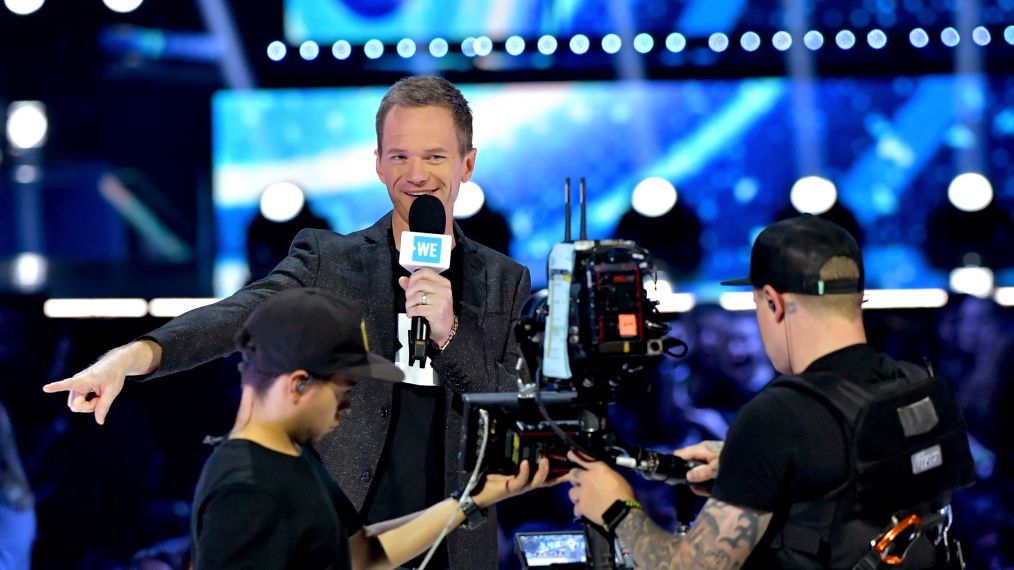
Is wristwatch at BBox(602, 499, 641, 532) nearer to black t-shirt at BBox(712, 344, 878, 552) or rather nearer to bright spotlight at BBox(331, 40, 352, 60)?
black t-shirt at BBox(712, 344, 878, 552)

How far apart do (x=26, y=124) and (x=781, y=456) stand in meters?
5.45

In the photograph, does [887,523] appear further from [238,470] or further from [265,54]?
[265,54]

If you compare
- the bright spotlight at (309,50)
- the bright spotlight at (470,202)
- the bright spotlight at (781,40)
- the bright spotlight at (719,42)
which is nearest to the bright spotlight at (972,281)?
the bright spotlight at (781,40)

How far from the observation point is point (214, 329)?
2.47 m

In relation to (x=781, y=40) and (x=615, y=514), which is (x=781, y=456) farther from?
(x=781, y=40)

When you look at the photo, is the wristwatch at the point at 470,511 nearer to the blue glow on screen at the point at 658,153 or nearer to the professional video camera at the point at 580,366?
the professional video camera at the point at 580,366

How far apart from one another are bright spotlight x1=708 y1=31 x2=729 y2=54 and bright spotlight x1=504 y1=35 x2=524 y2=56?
0.96m

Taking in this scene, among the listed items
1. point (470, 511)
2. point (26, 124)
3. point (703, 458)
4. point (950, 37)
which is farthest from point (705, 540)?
point (26, 124)

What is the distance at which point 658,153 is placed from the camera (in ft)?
21.3

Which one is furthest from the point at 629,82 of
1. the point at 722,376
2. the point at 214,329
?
the point at 214,329

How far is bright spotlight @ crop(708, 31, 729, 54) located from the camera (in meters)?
5.98

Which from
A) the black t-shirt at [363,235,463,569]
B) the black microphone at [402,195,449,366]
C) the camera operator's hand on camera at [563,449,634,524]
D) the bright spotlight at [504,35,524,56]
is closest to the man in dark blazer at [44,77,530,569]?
the black t-shirt at [363,235,463,569]

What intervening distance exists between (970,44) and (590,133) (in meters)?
2.02

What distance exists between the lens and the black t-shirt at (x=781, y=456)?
2133 millimetres
